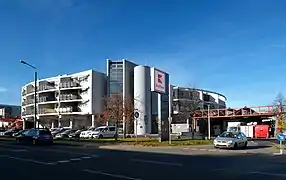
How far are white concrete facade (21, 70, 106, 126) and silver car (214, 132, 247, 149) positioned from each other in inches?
2274

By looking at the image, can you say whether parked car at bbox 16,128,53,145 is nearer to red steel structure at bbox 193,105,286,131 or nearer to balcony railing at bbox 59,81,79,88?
red steel structure at bbox 193,105,286,131

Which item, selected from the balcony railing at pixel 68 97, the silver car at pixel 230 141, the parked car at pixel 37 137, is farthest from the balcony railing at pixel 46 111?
the silver car at pixel 230 141

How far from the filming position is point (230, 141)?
29.0m

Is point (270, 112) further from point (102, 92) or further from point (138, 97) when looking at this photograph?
point (102, 92)

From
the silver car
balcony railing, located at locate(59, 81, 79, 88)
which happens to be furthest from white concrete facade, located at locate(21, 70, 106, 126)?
the silver car

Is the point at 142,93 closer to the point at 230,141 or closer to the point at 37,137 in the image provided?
the point at 37,137

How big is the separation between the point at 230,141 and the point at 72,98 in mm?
63573

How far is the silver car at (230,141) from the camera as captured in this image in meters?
29.0

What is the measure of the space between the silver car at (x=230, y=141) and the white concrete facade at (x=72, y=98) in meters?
57.8

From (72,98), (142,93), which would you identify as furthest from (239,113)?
(72,98)

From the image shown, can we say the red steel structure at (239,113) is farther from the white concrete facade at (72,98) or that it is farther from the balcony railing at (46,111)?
the balcony railing at (46,111)

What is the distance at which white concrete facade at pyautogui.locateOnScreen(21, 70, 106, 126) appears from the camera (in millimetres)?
86438

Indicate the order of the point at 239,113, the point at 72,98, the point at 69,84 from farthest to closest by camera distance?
the point at 69,84 → the point at 72,98 → the point at 239,113

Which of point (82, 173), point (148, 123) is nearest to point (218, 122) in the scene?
point (148, 123)
